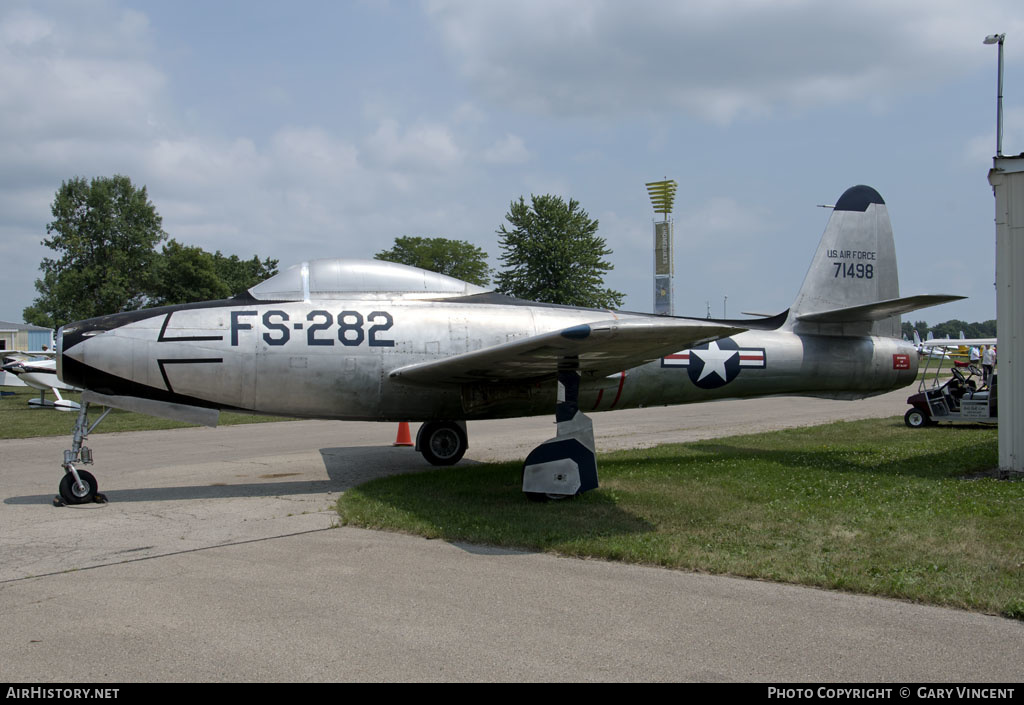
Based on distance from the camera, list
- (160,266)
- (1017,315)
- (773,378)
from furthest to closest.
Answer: (160,266) < (773,378) < (1017,315)

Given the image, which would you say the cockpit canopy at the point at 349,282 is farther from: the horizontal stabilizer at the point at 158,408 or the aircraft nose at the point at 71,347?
the aircraft nose at the point at 71,347

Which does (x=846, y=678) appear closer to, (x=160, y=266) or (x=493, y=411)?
(x=493, y=411)

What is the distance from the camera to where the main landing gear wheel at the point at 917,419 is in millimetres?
16547

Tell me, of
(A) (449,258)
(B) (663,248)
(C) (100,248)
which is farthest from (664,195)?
(C) (100,248)

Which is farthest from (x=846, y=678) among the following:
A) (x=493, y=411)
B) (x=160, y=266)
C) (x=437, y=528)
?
(x=160, y=266)

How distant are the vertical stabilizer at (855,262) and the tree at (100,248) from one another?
1962 inches

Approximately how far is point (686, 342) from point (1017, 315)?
15.7 feet

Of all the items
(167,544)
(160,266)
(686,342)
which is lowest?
(167,544)

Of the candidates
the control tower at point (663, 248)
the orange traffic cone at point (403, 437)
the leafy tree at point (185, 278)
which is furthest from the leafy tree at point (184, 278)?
the orange traffic cone at point (403, 437)

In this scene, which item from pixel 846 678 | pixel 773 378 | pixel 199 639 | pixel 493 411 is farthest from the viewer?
pixel 773 378

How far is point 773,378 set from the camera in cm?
1073

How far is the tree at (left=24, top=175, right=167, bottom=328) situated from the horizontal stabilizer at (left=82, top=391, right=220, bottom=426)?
1853 inches

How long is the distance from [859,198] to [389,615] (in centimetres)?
1066

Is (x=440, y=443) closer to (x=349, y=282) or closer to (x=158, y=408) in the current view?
(x=349, y=282)
